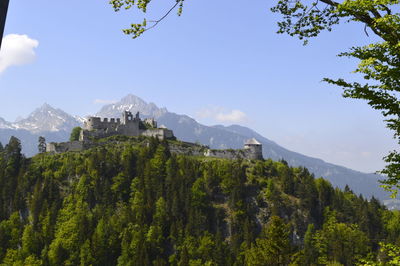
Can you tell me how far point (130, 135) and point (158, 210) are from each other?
1375 inches

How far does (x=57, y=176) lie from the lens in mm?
140000

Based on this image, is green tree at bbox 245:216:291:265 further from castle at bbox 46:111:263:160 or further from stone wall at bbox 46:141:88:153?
stone wall at bbox 46:141:88:153

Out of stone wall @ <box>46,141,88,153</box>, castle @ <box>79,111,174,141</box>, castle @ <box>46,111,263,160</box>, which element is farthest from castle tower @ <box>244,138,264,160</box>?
stone wall @ <box>46,141,88,153</box>

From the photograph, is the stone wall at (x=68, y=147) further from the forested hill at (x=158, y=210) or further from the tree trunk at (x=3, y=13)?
the tree trunk at (x=3, y=13)

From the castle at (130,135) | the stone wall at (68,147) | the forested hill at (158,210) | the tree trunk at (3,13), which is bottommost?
the forested hill at (158,210)

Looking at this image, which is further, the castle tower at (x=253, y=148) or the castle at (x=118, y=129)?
the castle at (x=118, y=129)

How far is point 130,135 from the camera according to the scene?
15775 cm

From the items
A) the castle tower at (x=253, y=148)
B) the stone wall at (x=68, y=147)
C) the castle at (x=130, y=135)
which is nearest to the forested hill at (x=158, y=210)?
the stone wall at (x=68, y=147)

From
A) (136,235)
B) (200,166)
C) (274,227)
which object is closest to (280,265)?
(274,227)

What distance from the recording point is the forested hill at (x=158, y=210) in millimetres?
122375

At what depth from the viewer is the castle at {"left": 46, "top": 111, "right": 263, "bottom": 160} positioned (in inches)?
5871

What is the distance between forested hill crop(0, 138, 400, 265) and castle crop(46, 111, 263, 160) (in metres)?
3.92

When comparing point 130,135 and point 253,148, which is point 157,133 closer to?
point 130,135

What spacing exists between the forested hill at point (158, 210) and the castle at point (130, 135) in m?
3.92
